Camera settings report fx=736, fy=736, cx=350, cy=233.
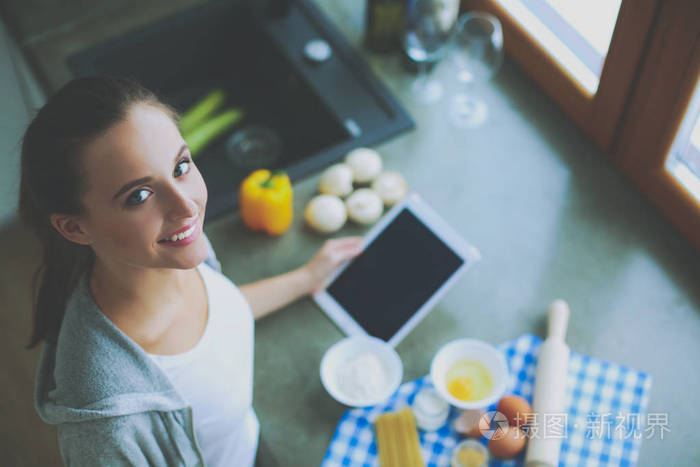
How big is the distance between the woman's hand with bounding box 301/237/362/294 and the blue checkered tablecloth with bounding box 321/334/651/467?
0.27m

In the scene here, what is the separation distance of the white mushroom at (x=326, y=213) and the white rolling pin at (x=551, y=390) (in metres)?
0.47

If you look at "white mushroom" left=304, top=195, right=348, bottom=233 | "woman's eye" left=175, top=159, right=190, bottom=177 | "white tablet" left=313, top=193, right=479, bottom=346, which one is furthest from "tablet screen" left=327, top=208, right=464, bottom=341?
"woman's eye" left=175, top=159, right=190, bottom=177

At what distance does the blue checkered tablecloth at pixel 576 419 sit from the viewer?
1.27m

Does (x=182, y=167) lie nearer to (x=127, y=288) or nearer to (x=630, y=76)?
(x=127, y=288)

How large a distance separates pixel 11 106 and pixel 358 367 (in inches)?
57.7

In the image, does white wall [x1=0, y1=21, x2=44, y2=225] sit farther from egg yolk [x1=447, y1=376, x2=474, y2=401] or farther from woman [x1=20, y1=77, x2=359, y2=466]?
egg yolk [x1=447, y1=376, x2=474, y2=401]

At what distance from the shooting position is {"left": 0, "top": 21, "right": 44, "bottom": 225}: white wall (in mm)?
2115

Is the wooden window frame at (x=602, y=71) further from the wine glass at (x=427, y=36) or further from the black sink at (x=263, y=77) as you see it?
the black sink at (x=263, y=77)

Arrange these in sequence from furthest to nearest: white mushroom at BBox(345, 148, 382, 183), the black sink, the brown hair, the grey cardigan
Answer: the black sink
white mushroom at BBox(345, 148, 382, 183)
the grey cardigan
the brown hair

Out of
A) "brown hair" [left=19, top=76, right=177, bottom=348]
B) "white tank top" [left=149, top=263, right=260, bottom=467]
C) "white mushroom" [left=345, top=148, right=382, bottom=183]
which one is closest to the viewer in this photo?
"brown hair" [left=19, top=76, right=177, bottom=348]

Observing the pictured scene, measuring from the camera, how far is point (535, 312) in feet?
4.79

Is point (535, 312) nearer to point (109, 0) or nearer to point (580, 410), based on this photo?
point (580, 410)

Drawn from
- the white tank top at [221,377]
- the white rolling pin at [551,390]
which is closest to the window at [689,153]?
the white rolling pin at [551,390]

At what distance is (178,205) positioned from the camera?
101 centimetres
